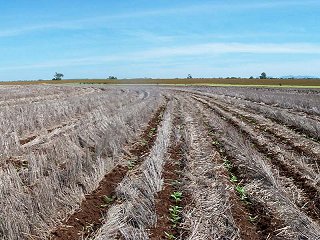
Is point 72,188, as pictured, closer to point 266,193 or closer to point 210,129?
point 266,193

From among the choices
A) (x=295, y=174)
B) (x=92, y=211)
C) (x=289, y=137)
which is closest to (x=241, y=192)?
(x=295, y=174)

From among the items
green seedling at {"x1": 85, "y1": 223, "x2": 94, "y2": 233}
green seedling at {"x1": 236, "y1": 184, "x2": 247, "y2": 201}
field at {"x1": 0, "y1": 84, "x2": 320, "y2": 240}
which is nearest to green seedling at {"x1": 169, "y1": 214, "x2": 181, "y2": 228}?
field at {"x1": 0, "y1": 84, "x2": 320, "y2": 240}

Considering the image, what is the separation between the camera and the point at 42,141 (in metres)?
12.4

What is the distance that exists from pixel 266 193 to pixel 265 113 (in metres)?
14.3

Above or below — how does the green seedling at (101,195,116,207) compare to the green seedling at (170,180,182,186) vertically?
above

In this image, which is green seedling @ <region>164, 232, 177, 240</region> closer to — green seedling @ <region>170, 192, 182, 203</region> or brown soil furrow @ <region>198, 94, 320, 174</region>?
green seedling @ <region>170, 192, 182, 203</region>

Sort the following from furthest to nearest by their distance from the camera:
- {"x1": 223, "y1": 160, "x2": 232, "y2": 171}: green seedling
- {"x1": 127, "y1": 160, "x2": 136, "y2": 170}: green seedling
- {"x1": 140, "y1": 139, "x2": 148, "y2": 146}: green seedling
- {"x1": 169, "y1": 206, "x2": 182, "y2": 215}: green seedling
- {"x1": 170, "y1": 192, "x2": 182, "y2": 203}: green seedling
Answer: {"x1": 140, "y1": 139, "x2": 148, "y2": 146}: green seedling
{"x1": 127, "y1": 160, "x2": 136, "y2": 170}: green seedling
{"x1": 223, "y1": 160, "x2": 232, "y2": 171}: green seedling
{"x1": 170, "y1": 192, "x2": 182, "y2": 203}: green seedling
{"x1": 169, "y1": 206, "x2": 182, "y2": 215}: green seedling

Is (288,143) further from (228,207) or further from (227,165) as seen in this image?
(228,207)

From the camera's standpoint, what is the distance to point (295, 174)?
891cm

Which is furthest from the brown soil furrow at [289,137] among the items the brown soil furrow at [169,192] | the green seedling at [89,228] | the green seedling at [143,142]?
the green seedling at [89,228]

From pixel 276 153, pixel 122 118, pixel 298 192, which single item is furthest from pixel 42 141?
pixel 298 192

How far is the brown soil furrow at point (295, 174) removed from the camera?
6.99 meters

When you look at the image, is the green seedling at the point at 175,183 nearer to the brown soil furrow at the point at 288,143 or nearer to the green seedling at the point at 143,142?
the brown soil furrow at the point at 288,143

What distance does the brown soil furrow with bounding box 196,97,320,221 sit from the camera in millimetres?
6992
